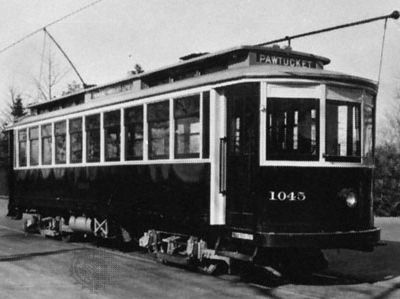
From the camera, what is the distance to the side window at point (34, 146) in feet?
52.8

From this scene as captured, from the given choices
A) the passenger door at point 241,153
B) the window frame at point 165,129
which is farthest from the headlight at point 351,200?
the window frame at point 165,129

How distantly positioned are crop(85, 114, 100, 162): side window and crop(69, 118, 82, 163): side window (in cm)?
40

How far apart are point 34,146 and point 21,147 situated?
1.08m

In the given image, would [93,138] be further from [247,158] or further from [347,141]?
[347,141]

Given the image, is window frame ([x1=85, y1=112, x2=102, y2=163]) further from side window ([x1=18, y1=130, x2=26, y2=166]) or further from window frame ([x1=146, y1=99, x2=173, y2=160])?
side window ([x1=18, y1=130, x2=26, y2=166])

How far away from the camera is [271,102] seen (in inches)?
341

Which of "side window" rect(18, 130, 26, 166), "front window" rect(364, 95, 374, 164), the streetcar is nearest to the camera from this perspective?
the streetcar

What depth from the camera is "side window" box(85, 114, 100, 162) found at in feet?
42.0

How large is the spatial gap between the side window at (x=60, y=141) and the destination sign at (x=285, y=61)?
6355 millimetres

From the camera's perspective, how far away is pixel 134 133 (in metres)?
11.3

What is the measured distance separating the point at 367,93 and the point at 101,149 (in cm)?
562

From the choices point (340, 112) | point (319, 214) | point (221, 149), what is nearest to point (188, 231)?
point (221, 149)

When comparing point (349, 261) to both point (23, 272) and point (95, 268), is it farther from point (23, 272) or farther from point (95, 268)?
point (23, 272)

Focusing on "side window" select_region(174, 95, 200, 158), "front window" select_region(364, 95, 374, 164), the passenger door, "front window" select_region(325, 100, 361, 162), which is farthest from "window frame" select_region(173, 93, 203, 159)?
"front window" select_region(364, 95, 374, 164)
